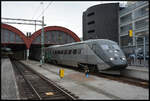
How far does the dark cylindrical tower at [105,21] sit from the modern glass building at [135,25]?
2.33m

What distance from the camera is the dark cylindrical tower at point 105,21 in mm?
56000

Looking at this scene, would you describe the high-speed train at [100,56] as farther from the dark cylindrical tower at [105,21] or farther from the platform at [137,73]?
the dark cylindrical tower at [105,21]

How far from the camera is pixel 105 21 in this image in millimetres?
57250

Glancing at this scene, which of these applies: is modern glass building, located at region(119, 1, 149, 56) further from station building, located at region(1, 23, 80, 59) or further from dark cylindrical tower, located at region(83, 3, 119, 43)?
station building, located at region(1, 23, 80, 59)

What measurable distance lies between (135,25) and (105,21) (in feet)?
42.4

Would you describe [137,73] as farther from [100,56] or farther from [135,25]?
[135,25]

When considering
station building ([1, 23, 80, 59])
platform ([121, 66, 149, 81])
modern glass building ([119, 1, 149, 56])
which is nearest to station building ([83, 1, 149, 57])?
modern glass building ([119, 1, 149, 56])

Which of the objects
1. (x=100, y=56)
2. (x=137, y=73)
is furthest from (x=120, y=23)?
(x=100, y=56)

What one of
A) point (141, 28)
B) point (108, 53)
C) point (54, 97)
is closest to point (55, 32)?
point (141, 28)

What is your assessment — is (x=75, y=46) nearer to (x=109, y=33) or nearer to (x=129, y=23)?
(x=129, y=23)

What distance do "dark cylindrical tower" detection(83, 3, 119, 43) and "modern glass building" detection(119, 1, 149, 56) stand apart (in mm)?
2326

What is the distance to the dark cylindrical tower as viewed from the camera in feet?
184

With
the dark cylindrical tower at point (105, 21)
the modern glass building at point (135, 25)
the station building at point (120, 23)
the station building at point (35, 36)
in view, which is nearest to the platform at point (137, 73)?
the station building at point (35, 36)

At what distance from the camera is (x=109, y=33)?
185 feet
